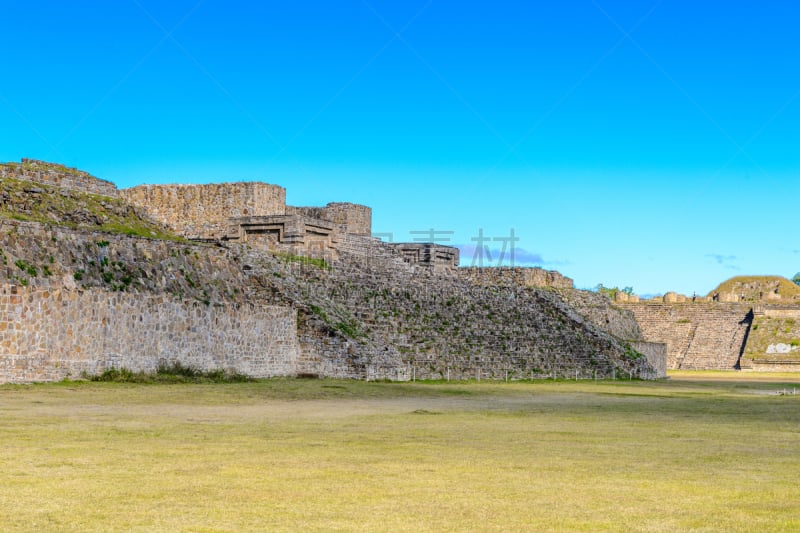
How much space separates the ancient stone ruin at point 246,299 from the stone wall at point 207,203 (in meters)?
0.05

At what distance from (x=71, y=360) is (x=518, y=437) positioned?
38.3 feet

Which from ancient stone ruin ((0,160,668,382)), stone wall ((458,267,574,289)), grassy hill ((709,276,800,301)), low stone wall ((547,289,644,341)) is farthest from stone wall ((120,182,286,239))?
grassy hill ((709,276,800,301))

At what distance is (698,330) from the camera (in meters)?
62.9

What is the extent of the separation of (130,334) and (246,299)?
17.8 feet

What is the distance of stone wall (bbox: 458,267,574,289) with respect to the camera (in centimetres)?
5343

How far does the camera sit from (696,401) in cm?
2377

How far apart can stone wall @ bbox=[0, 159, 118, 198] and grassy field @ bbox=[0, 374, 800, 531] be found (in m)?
10.9

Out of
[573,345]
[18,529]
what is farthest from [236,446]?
[573,345]

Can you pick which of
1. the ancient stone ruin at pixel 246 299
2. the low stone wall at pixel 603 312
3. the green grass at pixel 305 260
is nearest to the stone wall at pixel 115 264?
the ancient stone ruin at pixel 246 299

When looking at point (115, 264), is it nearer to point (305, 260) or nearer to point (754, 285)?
point (305, 260)

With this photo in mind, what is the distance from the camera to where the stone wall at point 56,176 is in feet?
92.5

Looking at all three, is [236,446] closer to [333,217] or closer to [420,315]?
[420,315]

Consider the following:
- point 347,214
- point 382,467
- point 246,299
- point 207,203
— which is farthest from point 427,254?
point 382,467

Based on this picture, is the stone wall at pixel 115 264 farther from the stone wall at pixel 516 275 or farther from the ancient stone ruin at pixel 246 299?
the stone wall at pixel 516 275
